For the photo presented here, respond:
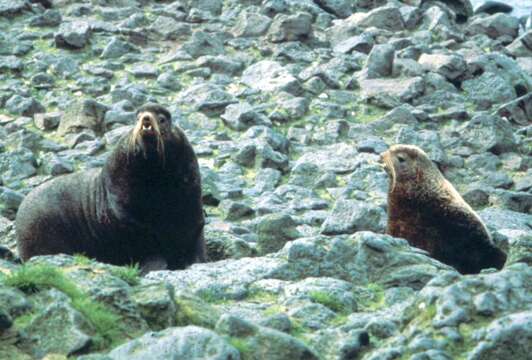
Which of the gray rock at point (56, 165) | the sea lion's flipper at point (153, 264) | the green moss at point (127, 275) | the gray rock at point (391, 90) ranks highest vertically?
the green moss at point (127, 275)

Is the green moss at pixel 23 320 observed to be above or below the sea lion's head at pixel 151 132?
above

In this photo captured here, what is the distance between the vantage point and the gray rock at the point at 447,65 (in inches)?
808

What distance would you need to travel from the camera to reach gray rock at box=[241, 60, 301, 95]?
1930cm

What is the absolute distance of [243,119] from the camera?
17953mm

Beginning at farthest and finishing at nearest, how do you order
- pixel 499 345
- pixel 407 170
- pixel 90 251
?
1. pixel 407 170
2. pixel 90 251
3. pixel 499 345

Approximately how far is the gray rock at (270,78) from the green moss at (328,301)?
34.9ft

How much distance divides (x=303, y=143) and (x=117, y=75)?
3800mm

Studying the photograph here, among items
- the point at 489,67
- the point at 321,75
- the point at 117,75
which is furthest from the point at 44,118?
the point at 489,67

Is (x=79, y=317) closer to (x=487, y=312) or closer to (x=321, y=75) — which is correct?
(x=487, y=312)

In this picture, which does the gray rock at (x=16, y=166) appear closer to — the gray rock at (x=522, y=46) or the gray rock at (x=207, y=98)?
the gray rock at (x=207, y=98)

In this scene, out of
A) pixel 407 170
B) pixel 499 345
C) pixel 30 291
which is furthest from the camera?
pixel 407 170

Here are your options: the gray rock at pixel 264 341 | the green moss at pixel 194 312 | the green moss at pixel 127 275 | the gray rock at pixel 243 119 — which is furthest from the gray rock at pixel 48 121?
the gray rock at pixel 264 341

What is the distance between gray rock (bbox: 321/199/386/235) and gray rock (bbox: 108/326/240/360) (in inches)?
249

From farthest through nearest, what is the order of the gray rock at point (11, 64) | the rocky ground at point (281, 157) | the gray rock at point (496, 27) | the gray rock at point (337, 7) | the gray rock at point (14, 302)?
the gray rock at point (496, 27) < the gray rock at point (337, 7) < the gray rock at point (11, 64) < the gray rock at point (14, 302) < the rocky ground at point (281, 157)
